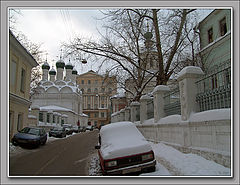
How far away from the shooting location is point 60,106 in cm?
5625

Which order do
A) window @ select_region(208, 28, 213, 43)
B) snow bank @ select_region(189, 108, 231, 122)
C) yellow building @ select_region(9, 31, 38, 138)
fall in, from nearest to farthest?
1. snow bank @ select_region(189, 108, 231, 122)
2. yellow building @ select_region(9, 31, 38, 138)
3. window @ select_region(208, 28, 213, 43)

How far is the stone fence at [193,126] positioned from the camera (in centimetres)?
546

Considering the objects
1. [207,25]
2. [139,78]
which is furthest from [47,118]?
[207,25]

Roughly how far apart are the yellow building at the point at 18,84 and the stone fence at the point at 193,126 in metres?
9.54

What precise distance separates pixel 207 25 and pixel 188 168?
1753 cm

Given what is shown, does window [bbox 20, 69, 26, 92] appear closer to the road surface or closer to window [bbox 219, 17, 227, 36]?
the road surface

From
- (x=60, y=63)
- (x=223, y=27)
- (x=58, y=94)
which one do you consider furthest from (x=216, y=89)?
(x=60, y=63)

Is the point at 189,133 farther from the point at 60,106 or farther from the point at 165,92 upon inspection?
the point at 60,106

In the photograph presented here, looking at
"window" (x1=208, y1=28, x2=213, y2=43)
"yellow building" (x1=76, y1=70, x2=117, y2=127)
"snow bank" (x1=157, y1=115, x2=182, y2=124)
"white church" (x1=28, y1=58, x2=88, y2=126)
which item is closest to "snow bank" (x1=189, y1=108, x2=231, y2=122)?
"snow bank" (x1=157, y1=115, x2=182, y2=124)

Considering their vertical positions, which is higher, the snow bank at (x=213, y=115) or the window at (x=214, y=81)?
the window at (x=214, y=81)

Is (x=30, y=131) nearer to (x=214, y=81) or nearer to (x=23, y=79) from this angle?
(x=23, y=79)

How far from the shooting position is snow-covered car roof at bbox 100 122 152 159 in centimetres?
604

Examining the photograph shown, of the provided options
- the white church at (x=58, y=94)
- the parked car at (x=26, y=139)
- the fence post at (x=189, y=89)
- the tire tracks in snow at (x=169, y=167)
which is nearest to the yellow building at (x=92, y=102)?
the white church at (x=58, y=94)

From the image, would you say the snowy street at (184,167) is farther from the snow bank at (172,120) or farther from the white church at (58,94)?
the white church at (58,94)
